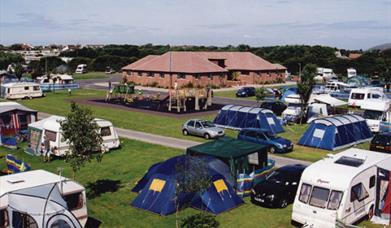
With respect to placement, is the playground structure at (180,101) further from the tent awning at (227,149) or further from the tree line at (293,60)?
the tree line at (293,60)

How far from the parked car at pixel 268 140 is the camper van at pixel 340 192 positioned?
9564 mm

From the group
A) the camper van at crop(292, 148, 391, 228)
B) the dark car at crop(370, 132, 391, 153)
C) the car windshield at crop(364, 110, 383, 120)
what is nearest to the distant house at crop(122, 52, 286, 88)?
the car windshield at crop(364, 110, 383, 120)

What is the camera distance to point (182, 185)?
14.4m

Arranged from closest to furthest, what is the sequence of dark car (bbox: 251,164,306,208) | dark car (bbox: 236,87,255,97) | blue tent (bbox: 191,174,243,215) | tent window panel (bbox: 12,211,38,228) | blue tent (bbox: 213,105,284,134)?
tent window panel (bbox: 12,211,38,228), blue tent (bbox: 191,174,243,215), dark car (bbox: 251,164,306,208), blue tent (bbox: 213,105,284,134), dark car (bbox: 236,87,255,97)

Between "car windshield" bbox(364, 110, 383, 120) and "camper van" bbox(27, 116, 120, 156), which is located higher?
"car windshield" bbox(364, 110, 383, 120)

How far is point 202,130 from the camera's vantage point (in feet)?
98.0

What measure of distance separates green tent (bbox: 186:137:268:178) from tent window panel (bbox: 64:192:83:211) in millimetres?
6201

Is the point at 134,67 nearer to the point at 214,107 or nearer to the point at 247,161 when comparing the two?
the point at 214,107

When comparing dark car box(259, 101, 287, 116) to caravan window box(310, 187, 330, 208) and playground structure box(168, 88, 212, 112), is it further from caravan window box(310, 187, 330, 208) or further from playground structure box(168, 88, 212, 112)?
caravan window box(310, 187, 330, 208)

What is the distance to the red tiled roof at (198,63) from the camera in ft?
210

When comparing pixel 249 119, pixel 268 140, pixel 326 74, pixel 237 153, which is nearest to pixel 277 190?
pixel 237 153

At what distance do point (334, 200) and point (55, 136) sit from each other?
15.9m

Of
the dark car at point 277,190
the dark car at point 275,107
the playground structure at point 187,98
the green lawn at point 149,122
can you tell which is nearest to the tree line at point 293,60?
the green lawn at point 149,122

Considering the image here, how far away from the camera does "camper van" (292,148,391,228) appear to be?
1435 cm
